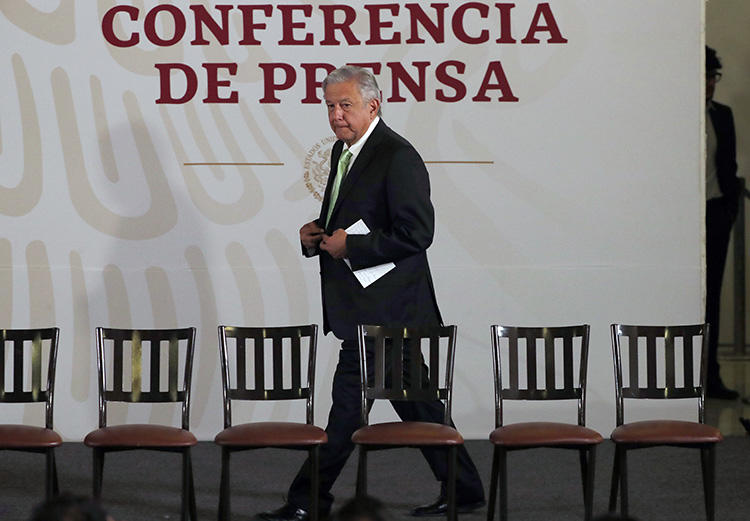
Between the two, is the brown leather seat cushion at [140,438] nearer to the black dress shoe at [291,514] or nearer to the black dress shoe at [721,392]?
the black dress shoe at [291,514]

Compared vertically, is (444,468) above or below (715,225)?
below

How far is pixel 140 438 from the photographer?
4.14m

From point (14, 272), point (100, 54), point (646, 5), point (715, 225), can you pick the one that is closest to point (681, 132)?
point (646, 5)

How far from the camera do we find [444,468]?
445 centimetres

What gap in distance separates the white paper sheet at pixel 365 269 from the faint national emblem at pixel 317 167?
5.07 ft

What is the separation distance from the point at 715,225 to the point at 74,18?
3990 millimetres

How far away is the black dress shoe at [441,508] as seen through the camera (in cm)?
456

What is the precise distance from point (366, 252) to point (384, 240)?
0.08m

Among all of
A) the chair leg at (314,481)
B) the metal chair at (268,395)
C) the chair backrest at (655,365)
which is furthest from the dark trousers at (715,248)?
the chair leg at (314,481)

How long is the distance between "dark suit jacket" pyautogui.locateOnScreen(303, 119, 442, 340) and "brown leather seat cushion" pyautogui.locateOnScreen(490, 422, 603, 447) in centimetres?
61

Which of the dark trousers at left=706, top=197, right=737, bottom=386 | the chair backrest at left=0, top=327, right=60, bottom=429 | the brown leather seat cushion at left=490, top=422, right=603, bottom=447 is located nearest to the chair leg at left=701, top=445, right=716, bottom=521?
the brown leather seat cushion at left=490, top=422, right=603, bottom=447

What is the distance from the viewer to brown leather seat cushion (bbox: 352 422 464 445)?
405 cm

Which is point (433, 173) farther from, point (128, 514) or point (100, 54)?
point (128, 514)

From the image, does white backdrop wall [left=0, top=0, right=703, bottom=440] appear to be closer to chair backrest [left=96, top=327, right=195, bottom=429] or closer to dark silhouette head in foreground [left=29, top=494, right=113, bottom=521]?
chair backrest [left=96, top=327, right=195, bottom=429]
